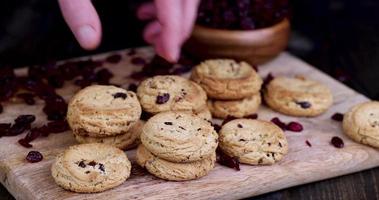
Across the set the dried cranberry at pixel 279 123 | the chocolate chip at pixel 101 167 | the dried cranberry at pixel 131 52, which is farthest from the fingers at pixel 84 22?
the dried cranberry at pixel 131 52

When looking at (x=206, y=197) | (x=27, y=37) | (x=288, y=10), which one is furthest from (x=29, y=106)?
(x=288, y=10)

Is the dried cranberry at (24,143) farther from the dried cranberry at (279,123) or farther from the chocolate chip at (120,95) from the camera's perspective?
the dried cranberry at (279,123)

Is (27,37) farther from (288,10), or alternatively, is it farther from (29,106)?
(288,10)

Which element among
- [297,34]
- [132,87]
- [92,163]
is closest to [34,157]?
[92,163]

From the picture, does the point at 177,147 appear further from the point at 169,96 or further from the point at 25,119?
the point at 25,119

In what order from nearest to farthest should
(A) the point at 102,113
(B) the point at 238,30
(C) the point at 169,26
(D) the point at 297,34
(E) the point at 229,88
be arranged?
(A) the point at 102,113 → (C) the point at 169,26 → (E) the point at 229,88 → (B) the point at 238,30 → (D) the point at 297,34

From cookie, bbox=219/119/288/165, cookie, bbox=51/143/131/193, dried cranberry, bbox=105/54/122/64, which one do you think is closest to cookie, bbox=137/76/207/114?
cookie, bbox=219/119/288/165
